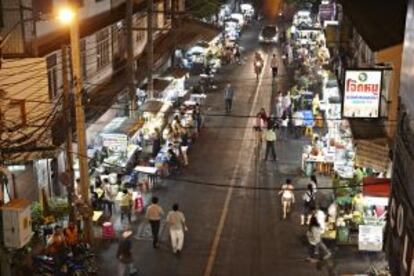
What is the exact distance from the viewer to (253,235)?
20.9 meters

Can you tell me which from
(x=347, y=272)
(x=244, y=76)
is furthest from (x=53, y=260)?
(x=244, y=76)

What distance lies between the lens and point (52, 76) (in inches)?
851

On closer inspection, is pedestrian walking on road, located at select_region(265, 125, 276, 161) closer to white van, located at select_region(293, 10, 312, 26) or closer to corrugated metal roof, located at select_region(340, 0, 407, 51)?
corrugated metal roof, located at select_region(340, 0, 407, 51)

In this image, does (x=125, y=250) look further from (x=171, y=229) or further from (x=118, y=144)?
(x=118, y=144)

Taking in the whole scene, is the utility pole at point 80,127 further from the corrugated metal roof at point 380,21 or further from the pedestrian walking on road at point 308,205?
the corrugated metal roof at point 380,21

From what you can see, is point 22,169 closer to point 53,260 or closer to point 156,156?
point 53,260

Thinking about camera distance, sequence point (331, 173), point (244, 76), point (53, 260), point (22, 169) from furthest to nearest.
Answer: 1. point (244, 76)
2. point (331, 173)
3. point (22, 169)
4. point (53, 260)

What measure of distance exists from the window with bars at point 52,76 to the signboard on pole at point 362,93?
8.69 m

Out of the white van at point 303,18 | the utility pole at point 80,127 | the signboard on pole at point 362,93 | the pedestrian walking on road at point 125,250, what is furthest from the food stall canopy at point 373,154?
the white van at point 303,18

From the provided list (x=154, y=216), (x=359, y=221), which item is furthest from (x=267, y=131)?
(x=154, y=216)

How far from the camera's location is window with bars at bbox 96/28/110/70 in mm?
26984

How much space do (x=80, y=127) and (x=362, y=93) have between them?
7499mm

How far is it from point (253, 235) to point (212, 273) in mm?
3006

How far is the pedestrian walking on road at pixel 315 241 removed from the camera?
62.3 feet
